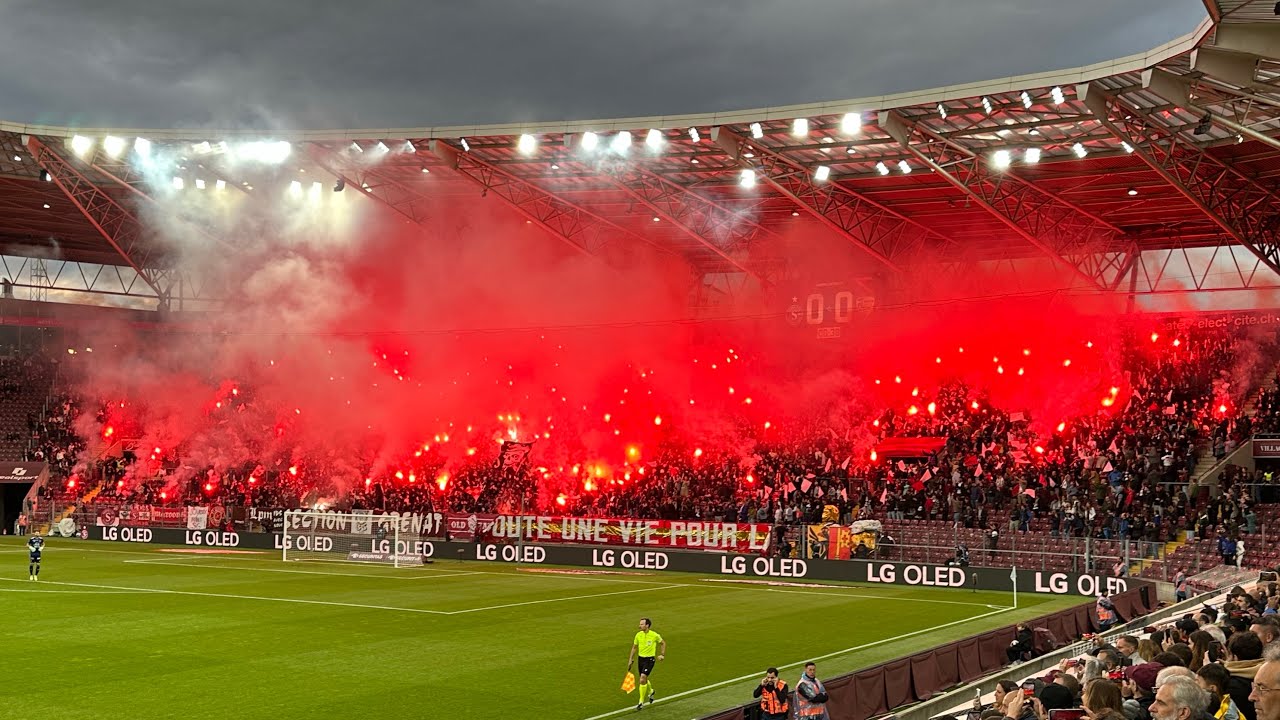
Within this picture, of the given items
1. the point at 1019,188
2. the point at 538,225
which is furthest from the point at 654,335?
the point at 1019,188

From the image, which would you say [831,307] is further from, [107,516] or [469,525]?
[107,516]

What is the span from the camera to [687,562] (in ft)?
149

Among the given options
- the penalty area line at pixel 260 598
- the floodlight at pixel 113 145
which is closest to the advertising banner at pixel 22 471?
the floodlight at pixel 113 145

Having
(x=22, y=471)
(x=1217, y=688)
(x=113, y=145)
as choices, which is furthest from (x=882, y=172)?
(x=22, y=471)

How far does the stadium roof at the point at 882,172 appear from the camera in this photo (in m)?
34.4

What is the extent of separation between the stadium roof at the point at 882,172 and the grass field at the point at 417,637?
568 inches

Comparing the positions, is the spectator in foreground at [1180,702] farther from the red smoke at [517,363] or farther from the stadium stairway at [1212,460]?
the red smoke at [517,363]

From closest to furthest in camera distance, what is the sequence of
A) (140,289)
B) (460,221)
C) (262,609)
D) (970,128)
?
1. (262,609)
2. (970,128)
3. (460,221)
4. (140,289)

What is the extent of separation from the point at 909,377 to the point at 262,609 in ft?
110

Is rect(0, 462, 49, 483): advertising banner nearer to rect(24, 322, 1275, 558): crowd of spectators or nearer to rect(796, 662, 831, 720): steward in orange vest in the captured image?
rect(24, 322, 1275, 558): crowd of spectators

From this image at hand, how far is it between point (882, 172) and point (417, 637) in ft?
82.9

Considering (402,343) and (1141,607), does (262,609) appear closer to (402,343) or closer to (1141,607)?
(1141,607)

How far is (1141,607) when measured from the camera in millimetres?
27938

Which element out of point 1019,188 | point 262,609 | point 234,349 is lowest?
point 262,609
